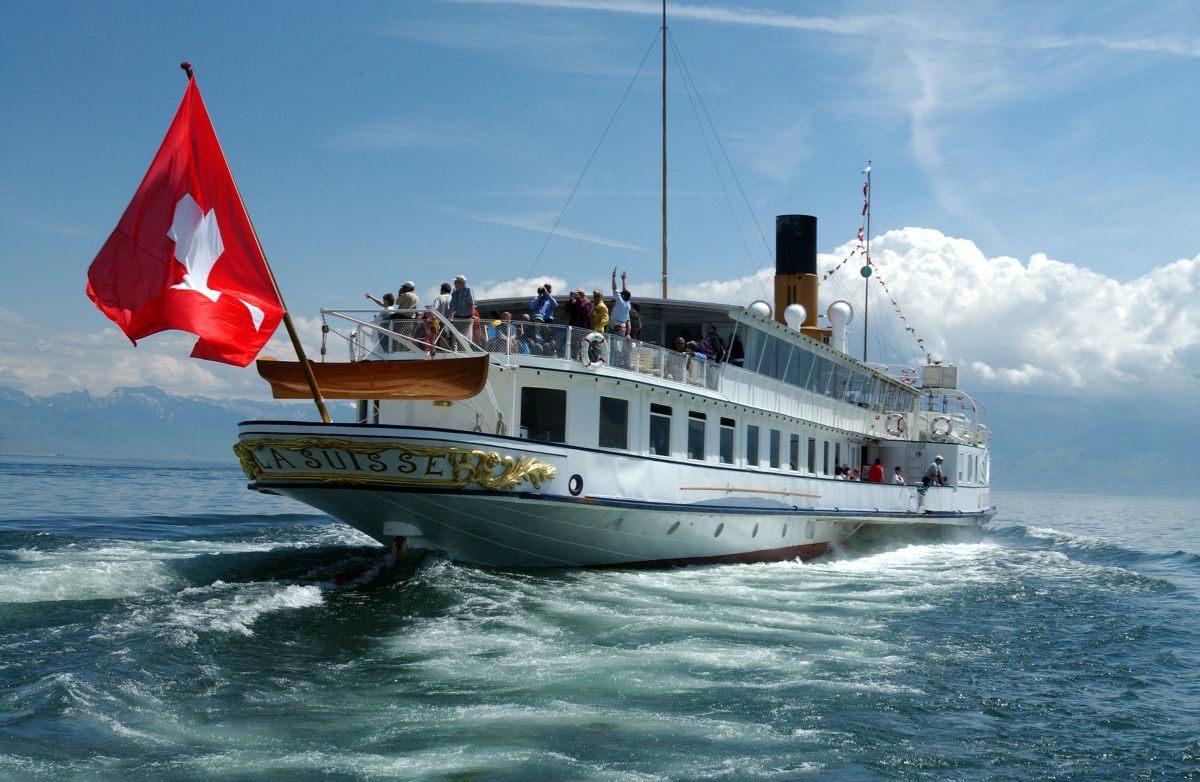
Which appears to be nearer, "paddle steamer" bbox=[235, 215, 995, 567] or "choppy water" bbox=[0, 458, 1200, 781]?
"choppy water" bbox=[0, 458, 1200, 781]

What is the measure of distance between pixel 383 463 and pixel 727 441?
27.1ft

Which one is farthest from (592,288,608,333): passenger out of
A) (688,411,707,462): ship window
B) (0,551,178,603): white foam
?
(0,551,178,603): white foam

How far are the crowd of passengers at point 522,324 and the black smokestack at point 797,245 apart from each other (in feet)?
34.0

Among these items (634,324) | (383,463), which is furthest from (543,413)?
(383,463)

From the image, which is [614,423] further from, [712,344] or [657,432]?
[712,344]

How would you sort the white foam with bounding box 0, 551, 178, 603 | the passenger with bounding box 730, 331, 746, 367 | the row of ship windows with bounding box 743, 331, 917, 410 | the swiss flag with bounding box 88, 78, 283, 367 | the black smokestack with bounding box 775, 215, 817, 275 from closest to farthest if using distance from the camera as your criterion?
the swiss flag with bounding box 88, 78, 283, 367 → the white foam with bounding box 0, 551, 178, 603 → the passenger with bounding box 730, 331, 746, 367 → the row of ship windows with bounding box 743, 331, 917, 410 → the black smokestack with bounding box 775, 215, 817, 275

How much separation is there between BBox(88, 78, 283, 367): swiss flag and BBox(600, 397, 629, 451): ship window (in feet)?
20.2

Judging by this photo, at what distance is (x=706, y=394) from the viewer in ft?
63.7

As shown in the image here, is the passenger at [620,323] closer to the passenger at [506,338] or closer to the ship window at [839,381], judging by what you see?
the passenger at [506,338]

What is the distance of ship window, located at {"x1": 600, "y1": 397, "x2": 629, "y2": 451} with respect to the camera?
696 inches

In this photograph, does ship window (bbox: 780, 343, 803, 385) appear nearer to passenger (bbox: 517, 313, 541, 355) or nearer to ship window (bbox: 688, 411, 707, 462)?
ship window (bbox: 688, 411, 707, 462)

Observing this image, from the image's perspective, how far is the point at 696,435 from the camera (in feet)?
64.9

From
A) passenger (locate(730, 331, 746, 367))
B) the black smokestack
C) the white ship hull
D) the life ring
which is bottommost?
the white ship hull

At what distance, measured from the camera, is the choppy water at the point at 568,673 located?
8.64 meters
